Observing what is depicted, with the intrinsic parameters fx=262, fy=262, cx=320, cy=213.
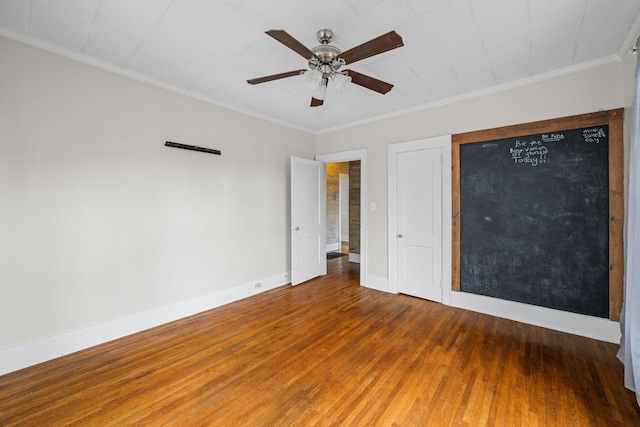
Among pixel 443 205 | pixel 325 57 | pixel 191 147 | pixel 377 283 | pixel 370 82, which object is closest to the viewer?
pixel 325 57

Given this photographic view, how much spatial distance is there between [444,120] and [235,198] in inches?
125

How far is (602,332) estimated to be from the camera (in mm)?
2652

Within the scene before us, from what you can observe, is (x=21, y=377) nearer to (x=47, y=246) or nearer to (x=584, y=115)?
(x=47, y=246)

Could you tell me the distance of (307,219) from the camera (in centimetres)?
475

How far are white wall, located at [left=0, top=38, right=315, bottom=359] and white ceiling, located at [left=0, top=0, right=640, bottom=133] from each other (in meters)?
0.38

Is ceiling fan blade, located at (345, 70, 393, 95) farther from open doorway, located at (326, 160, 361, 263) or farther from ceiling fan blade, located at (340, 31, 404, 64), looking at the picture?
open doorway, located at (326, 160, 361, 263)

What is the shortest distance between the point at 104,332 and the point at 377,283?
140 inches

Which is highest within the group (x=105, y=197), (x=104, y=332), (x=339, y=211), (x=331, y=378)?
(x=105, y=197)

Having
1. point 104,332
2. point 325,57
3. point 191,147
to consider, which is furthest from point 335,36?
point 104,332

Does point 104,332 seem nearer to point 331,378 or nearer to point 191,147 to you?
point 191,147

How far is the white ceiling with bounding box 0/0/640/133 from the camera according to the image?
192cm

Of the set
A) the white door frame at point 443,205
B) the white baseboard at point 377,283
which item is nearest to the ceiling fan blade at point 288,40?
the white door frame at point 443,205

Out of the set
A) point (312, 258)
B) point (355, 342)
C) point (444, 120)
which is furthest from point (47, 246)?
point (444, 120)

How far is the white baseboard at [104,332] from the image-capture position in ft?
7.39
